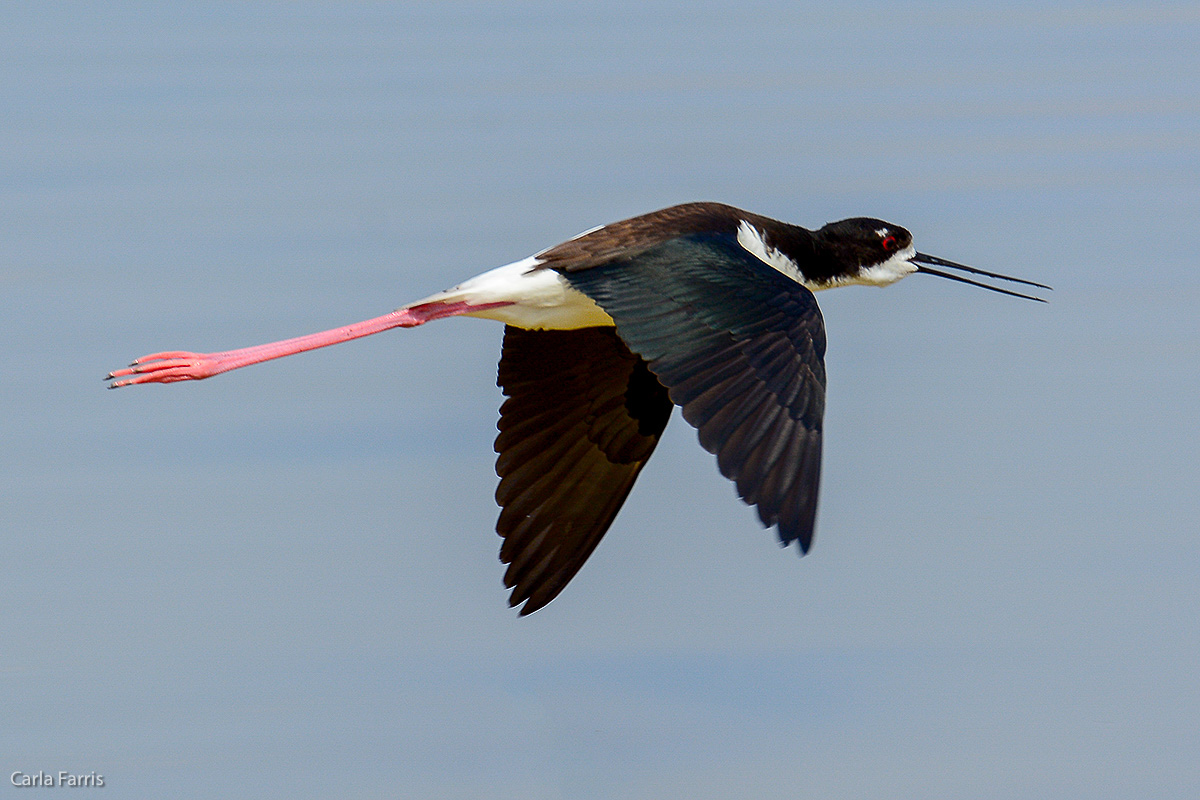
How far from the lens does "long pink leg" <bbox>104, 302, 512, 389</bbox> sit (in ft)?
21.5

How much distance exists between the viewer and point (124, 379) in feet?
21.8

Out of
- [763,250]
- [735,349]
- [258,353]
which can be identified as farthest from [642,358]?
[258,353]

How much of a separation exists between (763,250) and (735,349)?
1457 millimetres

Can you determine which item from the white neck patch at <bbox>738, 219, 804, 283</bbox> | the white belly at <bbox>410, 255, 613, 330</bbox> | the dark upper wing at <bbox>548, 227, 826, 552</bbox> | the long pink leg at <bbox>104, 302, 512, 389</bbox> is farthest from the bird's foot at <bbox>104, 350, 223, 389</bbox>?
the white neck patch at <bbox>738, 219, 804, 283</bbox>

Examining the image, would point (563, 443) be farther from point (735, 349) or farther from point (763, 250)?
point (735, 349)

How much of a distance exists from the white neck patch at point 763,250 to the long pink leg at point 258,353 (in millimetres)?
981

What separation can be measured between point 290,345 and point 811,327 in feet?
6.75

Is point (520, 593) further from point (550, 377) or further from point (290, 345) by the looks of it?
point (290, 345)

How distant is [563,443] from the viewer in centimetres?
685

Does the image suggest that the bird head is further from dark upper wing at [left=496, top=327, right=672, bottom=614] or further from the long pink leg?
the long pink leg

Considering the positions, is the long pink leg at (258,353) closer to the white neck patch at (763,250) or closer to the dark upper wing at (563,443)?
the dark upper wing at (563,443)

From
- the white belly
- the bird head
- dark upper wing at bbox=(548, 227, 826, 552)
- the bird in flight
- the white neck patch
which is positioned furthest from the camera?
the bird head

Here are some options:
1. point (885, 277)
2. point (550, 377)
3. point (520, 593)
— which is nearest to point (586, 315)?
point (550, 377)

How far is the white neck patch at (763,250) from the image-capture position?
672 cm
